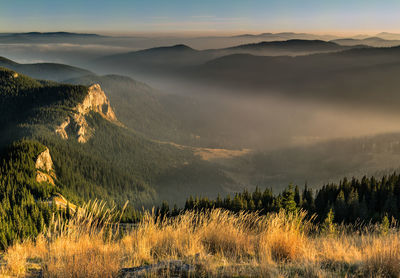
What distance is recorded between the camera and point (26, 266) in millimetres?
7031

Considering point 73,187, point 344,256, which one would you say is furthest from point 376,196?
point 73,187

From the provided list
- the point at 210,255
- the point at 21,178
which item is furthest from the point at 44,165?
the point at 210,255

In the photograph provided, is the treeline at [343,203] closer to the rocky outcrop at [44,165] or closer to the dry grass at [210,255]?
the dry grass at [210,255]

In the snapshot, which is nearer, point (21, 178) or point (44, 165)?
point (21, 178)

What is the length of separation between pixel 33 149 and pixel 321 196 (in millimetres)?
137332

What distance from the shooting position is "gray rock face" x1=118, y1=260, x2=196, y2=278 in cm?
600

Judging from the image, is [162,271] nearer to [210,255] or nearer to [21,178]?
[210,255]

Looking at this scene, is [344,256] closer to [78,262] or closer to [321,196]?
[78,262]

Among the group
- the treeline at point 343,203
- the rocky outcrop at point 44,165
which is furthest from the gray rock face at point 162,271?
the rocky outcrop at point 44,165

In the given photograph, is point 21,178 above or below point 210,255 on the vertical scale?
below

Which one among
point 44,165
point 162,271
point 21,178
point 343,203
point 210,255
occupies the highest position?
point 162,271

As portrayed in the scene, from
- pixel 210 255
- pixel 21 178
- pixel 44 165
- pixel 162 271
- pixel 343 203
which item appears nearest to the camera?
pixel 162 271

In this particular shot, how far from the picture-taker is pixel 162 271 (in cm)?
613

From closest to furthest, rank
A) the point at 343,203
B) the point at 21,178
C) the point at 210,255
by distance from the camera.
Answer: the point at 210,255, the point at 343,203, the point at 21,178
